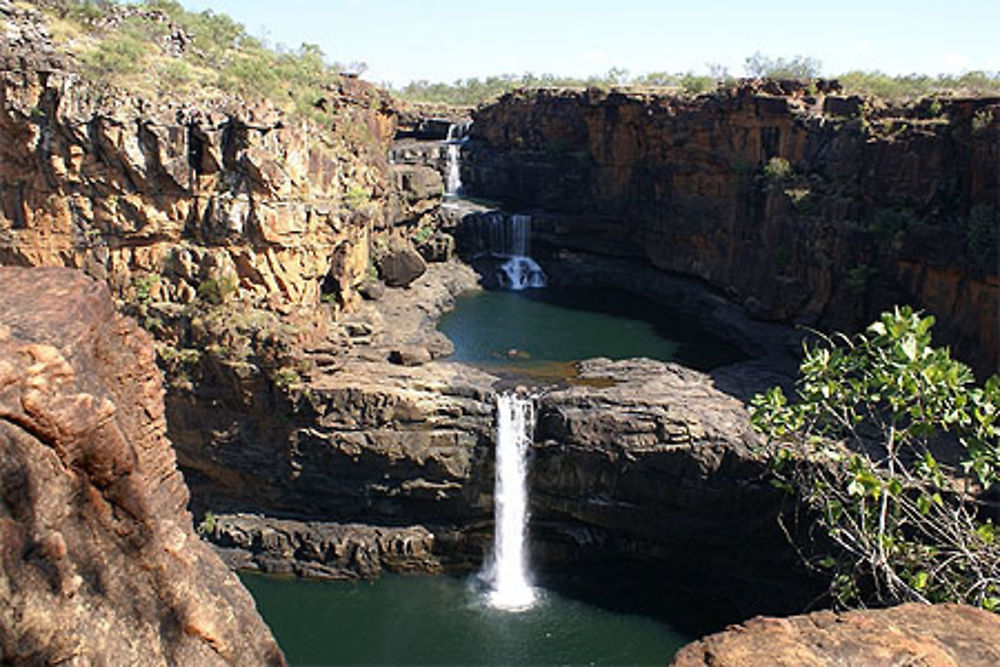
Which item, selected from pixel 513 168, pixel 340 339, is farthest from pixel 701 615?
pixel 513 168

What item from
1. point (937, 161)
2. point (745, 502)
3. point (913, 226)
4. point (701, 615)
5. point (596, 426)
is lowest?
point (701, 615)

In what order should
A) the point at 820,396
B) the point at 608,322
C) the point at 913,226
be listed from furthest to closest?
the point at 608,322, the point at 913,226, the point at 820,396

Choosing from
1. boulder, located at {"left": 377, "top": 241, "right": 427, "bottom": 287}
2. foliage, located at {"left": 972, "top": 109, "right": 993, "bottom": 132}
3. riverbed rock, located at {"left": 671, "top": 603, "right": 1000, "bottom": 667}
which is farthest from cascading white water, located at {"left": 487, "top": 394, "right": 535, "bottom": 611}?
riverbed rock, located at {"left": 671, "top": 603, "right": 1000, "bottom": 667}

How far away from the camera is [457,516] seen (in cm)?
2328

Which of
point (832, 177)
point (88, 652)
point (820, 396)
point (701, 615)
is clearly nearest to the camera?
point (88, 652)

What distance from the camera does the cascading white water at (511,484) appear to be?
2280 centimetres

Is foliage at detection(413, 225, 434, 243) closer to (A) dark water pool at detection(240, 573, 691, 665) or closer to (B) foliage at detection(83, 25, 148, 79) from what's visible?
(B) foliage at detection(83, 25, 148, 79)

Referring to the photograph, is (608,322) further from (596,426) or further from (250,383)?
(250,383)

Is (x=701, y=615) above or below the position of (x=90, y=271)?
below

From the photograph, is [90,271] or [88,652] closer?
[88,652]

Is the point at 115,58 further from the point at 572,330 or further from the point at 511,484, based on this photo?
the point at 572,330

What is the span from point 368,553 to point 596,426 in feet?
23.5

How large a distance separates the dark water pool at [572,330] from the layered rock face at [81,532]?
73.9 ft

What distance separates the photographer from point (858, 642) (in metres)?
5.37
